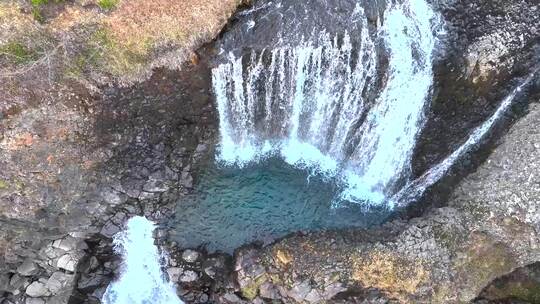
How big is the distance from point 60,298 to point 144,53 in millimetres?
8980

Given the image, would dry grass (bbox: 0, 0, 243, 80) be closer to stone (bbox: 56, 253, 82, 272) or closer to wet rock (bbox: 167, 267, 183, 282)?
stone (bbox: 56, 253, 82, 272)

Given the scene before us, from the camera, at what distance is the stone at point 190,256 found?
1731cm

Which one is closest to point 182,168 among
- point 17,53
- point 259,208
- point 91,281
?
point 259,208

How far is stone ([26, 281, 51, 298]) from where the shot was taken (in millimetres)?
16984

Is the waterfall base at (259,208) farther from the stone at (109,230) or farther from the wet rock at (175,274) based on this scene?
the stone at (109,230)

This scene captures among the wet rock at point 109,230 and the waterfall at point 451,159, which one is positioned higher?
the waterfall at point 451,159

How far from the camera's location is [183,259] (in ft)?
57.0

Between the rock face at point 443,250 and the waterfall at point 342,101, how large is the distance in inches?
109

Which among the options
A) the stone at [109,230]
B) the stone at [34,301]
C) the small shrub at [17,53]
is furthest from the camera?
the stone at [109,230]

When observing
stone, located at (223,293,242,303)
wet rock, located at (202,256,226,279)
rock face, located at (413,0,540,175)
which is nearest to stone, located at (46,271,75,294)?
wet rock, located at (202,256,226,279)

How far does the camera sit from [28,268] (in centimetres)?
1727

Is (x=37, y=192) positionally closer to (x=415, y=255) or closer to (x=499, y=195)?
(x=415, y=255)

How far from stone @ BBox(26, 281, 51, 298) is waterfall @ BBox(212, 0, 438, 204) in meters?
7.68

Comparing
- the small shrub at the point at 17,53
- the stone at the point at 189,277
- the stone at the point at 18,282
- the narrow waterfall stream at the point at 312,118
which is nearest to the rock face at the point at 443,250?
the narrow waterfall stream at the point at 312,118
